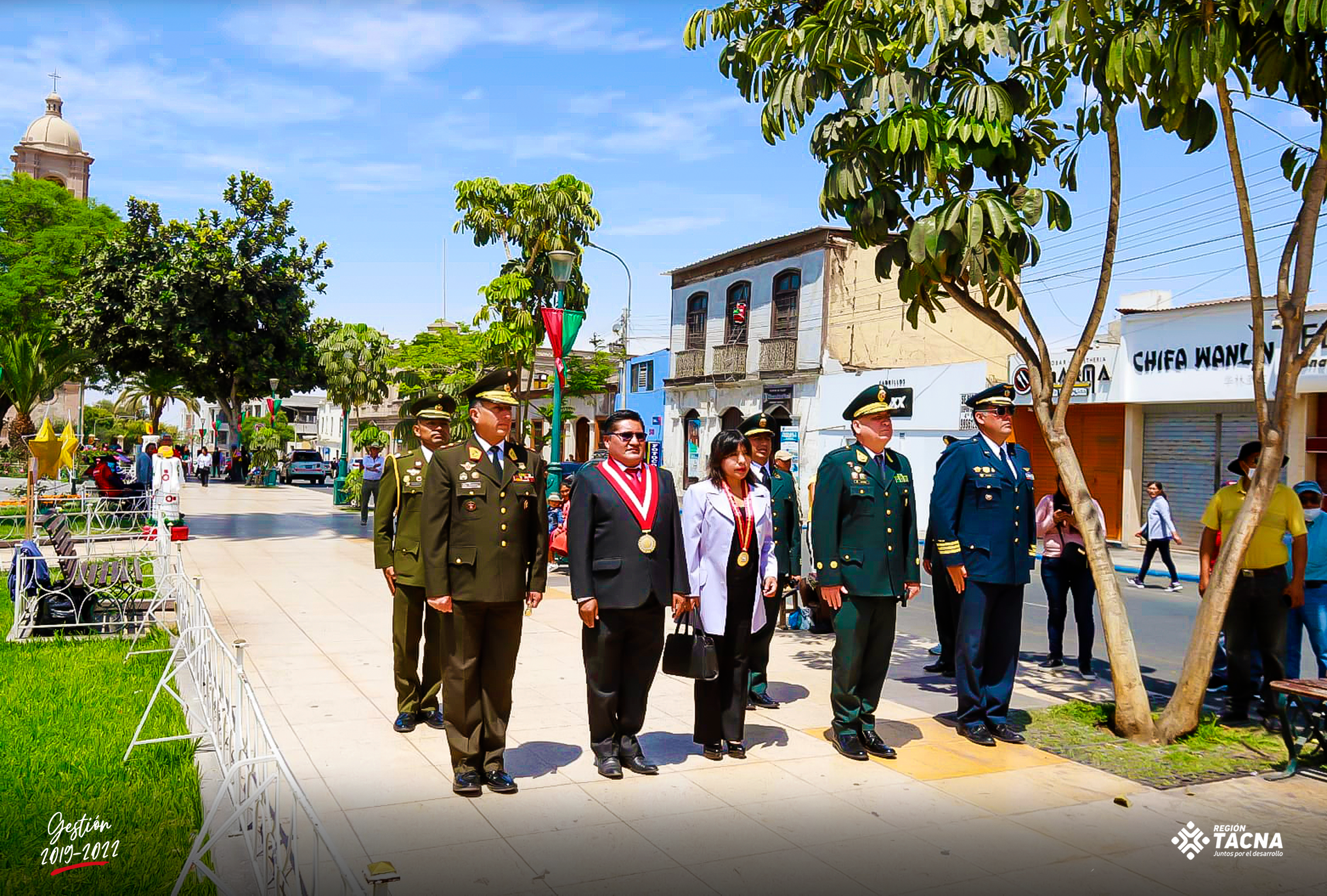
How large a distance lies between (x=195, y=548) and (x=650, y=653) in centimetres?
1303

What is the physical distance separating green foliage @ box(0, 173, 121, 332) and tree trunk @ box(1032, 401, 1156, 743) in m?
22.8

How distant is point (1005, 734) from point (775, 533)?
2.64m

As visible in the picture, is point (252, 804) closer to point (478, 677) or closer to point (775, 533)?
point (478, 677)

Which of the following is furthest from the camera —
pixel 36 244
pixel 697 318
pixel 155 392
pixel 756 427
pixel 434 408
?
pixel 697 318

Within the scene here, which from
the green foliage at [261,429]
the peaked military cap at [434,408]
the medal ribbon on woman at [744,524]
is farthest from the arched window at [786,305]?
the medal ribbon on woman at [744,524]

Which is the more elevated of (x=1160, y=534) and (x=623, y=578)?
(x=623, y=578)

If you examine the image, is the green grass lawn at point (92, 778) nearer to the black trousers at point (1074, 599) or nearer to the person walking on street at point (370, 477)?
the black trousers at point (1074, 599)

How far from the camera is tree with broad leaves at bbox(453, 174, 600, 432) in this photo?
16938mm

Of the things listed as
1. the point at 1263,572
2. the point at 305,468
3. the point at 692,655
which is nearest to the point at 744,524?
the point at 692,655

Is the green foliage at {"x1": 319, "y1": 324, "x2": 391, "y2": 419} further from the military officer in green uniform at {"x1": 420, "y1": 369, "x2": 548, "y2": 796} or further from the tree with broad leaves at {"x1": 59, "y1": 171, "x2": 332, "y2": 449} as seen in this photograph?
the military officer in green uniform at {"x1": 420, "y1": 369, "x2": 548, "y2": 796}

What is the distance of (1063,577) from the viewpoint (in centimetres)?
850

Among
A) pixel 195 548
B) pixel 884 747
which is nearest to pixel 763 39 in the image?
pixel 884 747

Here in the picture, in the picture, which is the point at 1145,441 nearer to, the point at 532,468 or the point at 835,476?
the point at 835,476

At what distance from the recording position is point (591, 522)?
5383 millimetres
